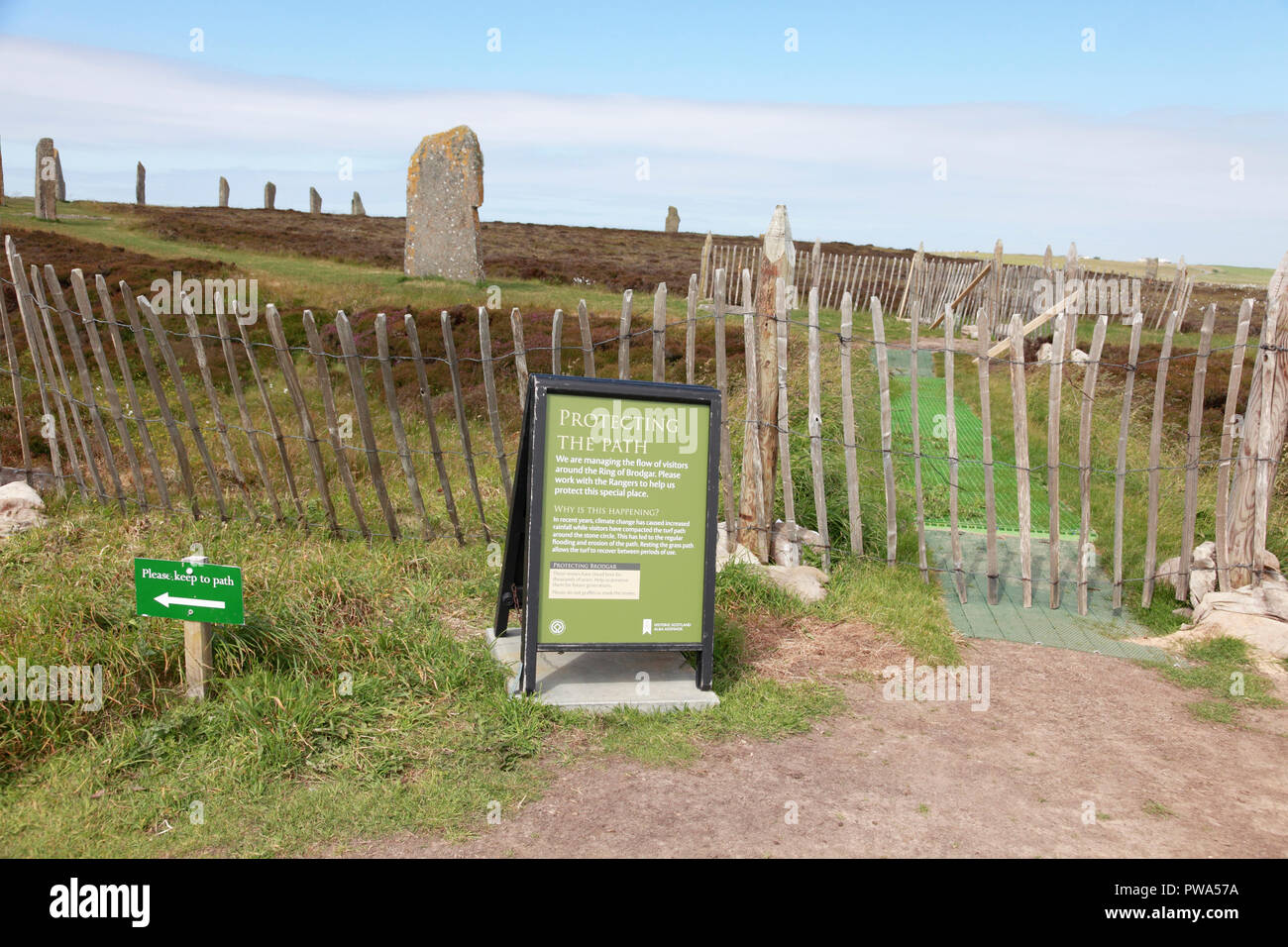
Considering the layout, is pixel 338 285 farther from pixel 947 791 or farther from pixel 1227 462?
pixel 947 791

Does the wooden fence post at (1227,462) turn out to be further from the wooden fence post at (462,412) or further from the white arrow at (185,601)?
the white arrow at (185,601)

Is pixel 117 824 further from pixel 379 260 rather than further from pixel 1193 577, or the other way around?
pixel 379 260

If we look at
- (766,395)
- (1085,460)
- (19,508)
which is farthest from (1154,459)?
(19,508)

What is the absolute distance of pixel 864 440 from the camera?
400 inches

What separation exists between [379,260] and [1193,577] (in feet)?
62.8

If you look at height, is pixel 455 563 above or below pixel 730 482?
below

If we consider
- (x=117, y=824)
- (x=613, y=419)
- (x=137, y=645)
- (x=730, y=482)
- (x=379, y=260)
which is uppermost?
(x=379, y=260)

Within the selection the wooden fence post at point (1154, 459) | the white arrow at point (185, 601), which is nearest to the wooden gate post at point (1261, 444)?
the wooden fence post at point (1154, 459)

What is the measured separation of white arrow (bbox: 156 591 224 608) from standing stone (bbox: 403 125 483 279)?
14403mm

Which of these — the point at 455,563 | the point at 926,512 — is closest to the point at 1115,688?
the point at 926,512

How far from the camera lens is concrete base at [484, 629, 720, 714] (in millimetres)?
4738

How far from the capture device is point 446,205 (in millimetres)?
17938
